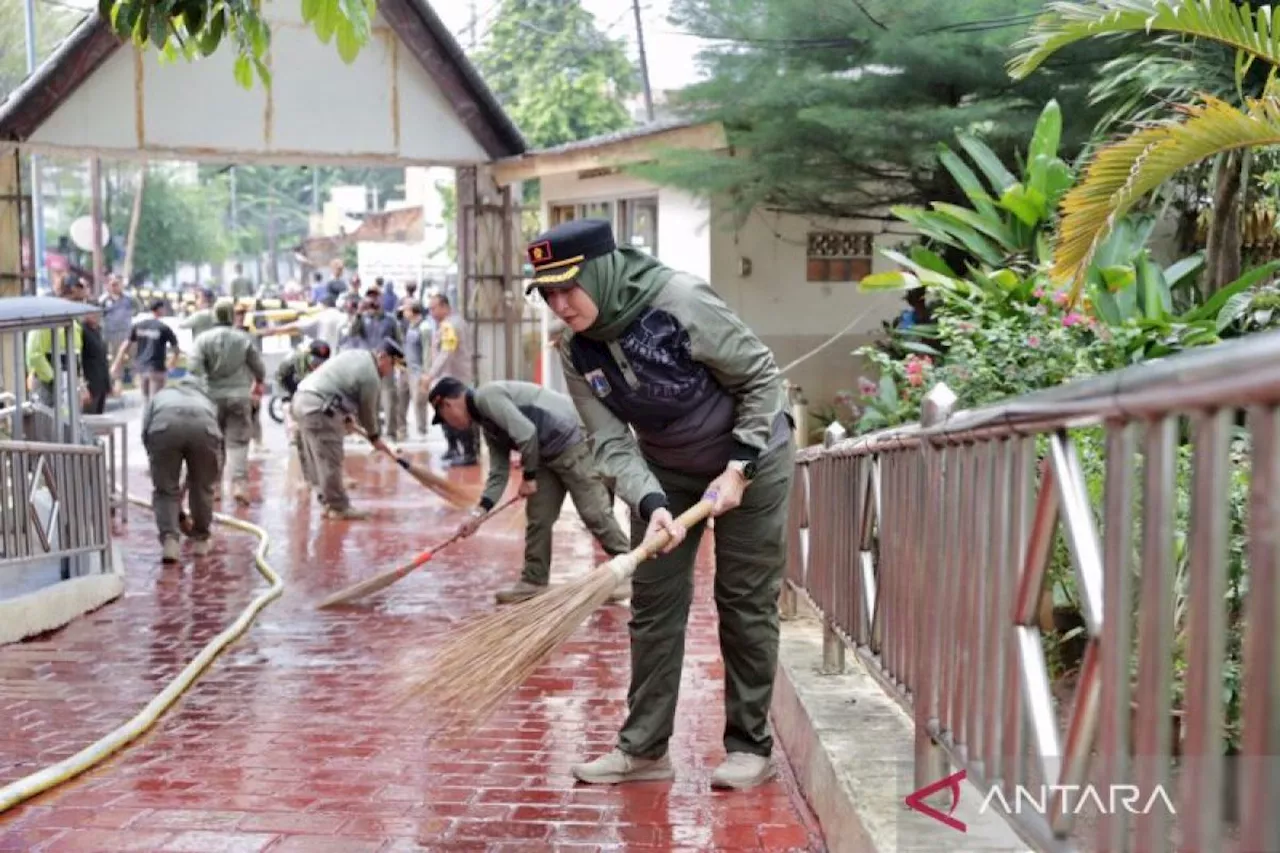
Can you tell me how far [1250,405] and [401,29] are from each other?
16821 mm

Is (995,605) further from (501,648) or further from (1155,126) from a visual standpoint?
(1155,126)

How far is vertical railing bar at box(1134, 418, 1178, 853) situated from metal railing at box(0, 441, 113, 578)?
716 centimetres

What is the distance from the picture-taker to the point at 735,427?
5.11m

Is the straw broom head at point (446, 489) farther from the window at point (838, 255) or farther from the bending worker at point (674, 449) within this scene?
the bending worker at point (674, 449)

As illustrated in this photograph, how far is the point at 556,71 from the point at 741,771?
3077 centimetres

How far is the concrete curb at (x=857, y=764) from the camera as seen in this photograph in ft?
12.3

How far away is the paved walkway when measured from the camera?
16.4ft

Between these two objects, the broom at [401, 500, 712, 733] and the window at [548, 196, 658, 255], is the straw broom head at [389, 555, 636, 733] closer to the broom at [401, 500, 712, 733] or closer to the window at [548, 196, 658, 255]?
the broom at [401, 500, 712, 733]

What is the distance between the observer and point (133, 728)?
20.3 feet

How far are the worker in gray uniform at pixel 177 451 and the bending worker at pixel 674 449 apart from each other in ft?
21.2

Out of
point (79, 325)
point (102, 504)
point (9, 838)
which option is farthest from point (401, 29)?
point (9, 838)

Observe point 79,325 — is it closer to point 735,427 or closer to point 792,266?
point 792,266

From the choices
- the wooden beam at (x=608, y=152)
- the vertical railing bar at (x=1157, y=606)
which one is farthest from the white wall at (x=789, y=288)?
the vertical railing bar at (x=1157, y=606)

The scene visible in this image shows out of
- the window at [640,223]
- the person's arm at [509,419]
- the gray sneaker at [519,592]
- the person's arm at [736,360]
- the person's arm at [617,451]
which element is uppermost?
Result: the window at [640,223]
